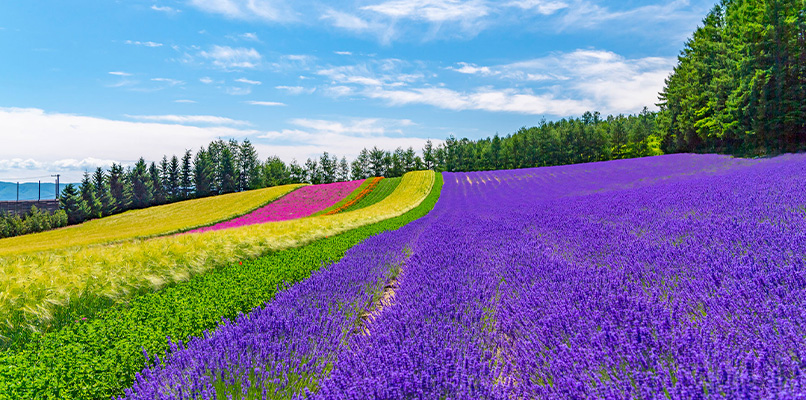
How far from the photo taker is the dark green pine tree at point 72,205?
115 feet

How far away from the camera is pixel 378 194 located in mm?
35406

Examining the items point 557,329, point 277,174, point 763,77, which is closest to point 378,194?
point 763,77

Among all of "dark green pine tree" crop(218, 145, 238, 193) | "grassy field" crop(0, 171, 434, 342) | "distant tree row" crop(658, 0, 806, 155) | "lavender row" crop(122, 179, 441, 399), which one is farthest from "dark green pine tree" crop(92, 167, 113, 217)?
"distant tree row" crop(658, 0, 806, 155)

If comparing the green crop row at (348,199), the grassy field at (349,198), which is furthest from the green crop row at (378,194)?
the green crop row at (348,199)

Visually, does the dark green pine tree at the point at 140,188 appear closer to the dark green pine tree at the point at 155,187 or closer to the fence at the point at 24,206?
the dark green pine tree at the point at 155,187

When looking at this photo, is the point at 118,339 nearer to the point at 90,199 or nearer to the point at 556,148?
the point at 90,199

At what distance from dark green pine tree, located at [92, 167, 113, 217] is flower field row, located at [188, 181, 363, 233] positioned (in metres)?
20.9

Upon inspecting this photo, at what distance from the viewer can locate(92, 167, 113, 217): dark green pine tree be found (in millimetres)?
39219

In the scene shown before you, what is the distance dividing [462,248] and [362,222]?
792cm

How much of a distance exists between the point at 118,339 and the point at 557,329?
3539 mm

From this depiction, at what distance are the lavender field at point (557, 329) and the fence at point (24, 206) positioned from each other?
46.3m

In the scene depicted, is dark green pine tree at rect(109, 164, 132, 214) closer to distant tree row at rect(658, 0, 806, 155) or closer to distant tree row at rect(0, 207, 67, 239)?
distant tree row at rect(0, 207, 67, 239)

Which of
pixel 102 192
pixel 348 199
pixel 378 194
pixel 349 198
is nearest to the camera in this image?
pixel 348 199

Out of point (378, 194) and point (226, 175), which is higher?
point (226, 175)
